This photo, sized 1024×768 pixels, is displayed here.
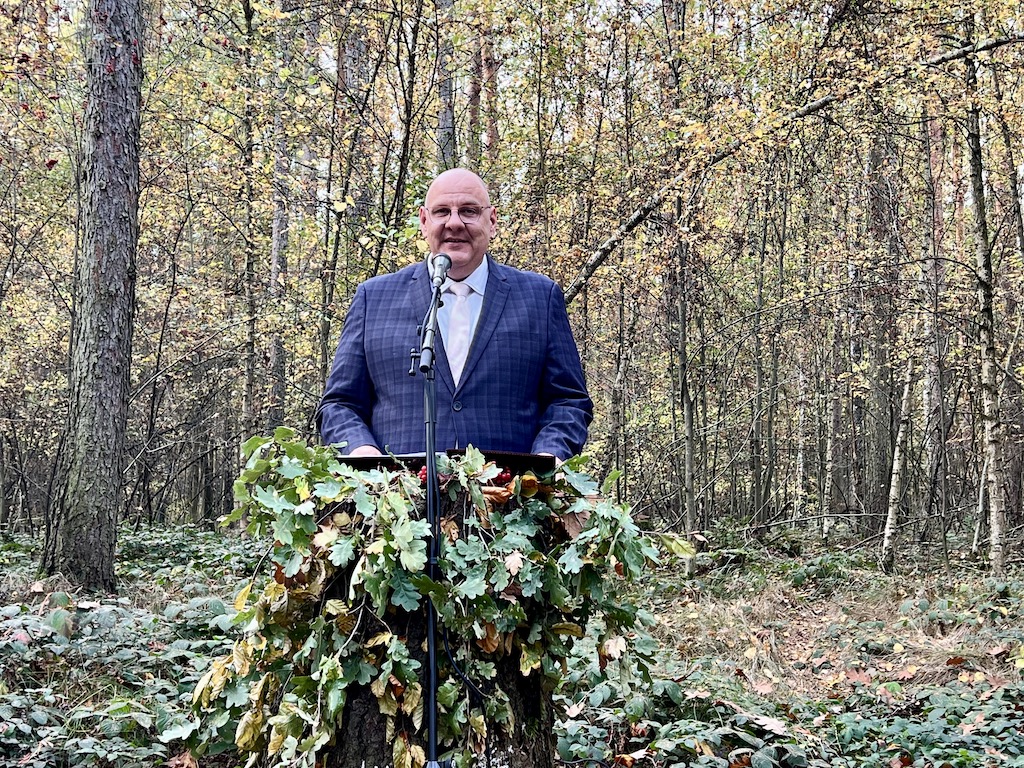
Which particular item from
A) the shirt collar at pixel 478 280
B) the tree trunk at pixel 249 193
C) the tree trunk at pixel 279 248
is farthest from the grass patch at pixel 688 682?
the tree trunk at pixel 279 248

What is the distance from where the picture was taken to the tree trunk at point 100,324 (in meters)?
5.77

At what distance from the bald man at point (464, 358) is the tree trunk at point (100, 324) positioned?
11.9ft

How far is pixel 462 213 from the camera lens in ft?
9.10

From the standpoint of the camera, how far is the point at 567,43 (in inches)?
341

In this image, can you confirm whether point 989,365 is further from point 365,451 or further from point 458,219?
point 365,451

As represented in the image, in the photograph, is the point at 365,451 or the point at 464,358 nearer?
the point at 365,451

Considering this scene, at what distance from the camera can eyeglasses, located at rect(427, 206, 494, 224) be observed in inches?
109

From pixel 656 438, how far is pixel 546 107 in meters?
6.45

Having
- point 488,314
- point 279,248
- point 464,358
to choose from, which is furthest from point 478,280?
point 279,248

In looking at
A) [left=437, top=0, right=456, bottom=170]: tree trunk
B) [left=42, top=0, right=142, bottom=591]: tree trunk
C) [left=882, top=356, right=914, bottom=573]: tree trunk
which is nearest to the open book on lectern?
[left=42, top=0, right=142, bottom=591]: tree trunk

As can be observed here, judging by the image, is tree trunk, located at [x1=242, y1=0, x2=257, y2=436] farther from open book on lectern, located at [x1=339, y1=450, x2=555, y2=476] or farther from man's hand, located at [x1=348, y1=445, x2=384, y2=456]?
open book on lectern, located at [x1=339, y1=450, x2=555, y2=476]

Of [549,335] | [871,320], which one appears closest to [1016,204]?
[871,320]

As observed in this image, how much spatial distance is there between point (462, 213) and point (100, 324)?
395cm

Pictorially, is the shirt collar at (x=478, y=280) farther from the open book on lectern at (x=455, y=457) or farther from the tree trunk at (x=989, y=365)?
the tree trunk at (x=989, y=365)
